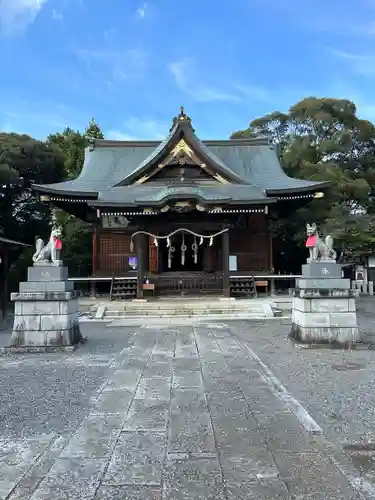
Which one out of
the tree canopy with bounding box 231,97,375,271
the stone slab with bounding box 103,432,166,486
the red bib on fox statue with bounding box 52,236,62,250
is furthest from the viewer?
the tree canopy with bounding box 231,97,375,271

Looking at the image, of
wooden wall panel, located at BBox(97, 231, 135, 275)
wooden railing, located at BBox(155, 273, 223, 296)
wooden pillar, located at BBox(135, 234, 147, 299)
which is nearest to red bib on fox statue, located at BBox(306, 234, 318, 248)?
wooden pillar, located at BBox(135, 234, 147, 299)

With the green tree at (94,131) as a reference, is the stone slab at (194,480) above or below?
below

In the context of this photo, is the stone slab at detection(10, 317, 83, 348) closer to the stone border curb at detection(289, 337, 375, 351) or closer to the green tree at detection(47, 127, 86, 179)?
the stone border curb at detection(289, 337, 375, 351)

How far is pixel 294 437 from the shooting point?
384cm

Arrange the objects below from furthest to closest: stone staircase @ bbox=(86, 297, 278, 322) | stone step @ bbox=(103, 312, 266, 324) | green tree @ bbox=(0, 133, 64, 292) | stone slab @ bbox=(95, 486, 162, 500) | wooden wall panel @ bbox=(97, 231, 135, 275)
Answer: green tree @ bbox=(0, 133, 64, 292), wooden wall panel @ bbox=(97, 231, 135, 275), stone staircase @ bbox=(86, 297, 278, 322), stone step @ bbox=(103, 312, 266, 324), stone slab @ bbox=(95, 486, 162, 500)

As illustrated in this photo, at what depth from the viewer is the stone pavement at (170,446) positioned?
9.58 ft

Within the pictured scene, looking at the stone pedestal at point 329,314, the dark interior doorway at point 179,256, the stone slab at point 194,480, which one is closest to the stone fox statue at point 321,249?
the stone pedestal at point 329,314

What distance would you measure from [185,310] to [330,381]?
927 centimetres

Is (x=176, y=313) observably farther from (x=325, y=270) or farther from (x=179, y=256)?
(x=325, y=270)

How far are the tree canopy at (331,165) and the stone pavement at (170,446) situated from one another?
15.5 metres

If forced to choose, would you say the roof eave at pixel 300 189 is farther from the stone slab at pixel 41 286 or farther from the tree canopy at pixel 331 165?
the stone slab at pixel 41 286

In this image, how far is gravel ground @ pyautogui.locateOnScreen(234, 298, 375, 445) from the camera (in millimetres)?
4243

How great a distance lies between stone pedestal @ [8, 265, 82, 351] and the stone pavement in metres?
1.92

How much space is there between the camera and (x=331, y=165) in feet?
83.7
